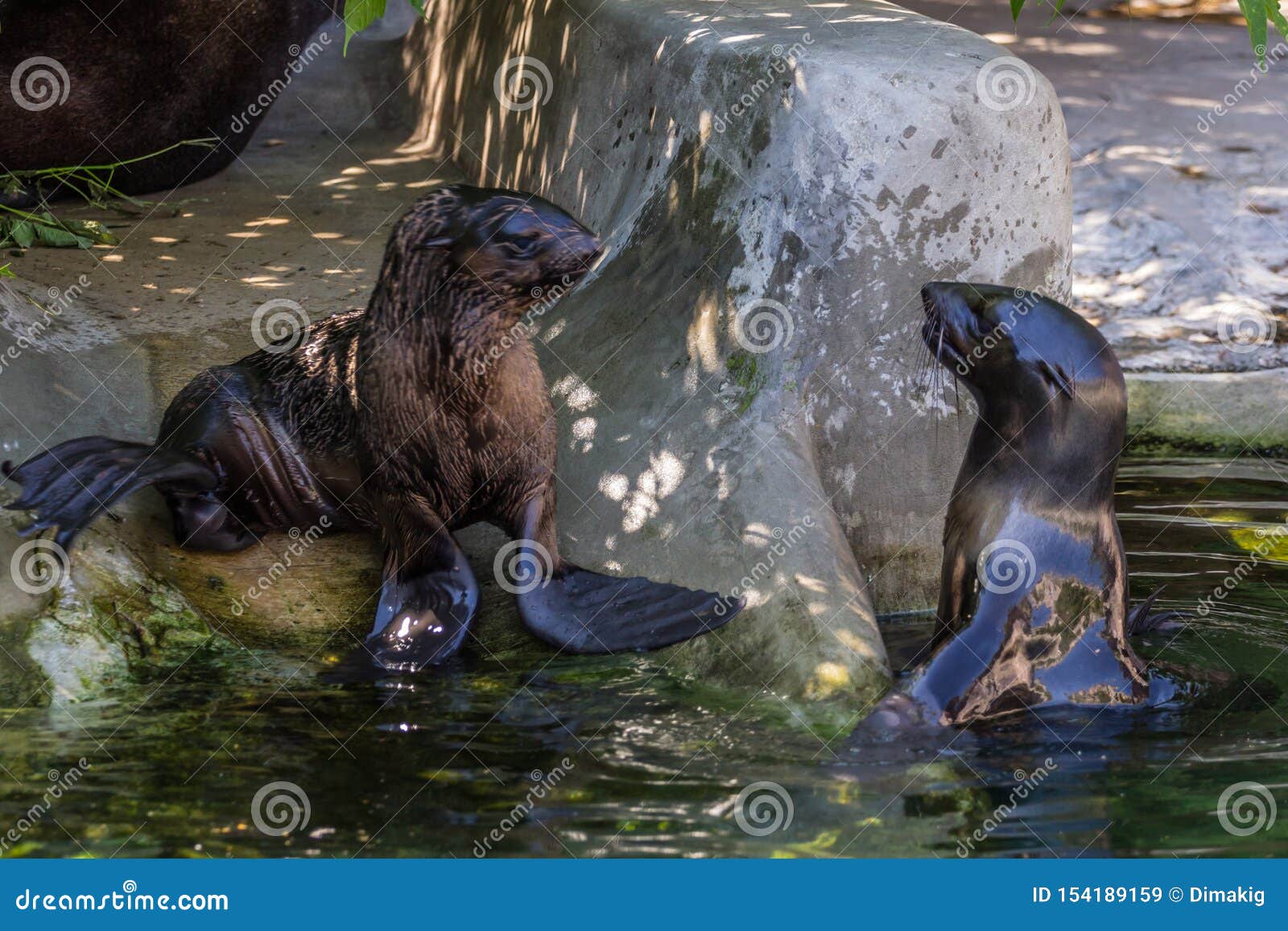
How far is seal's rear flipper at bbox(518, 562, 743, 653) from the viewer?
462 cm

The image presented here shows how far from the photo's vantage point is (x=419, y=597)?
4.75 meters

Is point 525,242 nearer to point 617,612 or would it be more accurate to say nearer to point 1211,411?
point 617,612

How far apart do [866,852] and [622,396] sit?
2336 mm

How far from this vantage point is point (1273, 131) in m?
9.35

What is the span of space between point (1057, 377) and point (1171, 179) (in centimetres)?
528

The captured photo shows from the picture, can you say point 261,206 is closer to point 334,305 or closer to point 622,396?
point 334,305

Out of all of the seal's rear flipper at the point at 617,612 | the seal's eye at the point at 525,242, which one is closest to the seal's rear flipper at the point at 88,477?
the seal's rear flipper at the point at 617,612

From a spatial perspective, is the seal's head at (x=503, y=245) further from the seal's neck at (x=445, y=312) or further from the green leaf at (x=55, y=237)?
the green leaf at (x=55, y=237)

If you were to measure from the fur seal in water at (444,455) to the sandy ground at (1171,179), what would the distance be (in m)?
4.14

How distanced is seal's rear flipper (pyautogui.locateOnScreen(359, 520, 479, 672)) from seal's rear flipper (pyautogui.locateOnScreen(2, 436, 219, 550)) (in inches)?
30.8

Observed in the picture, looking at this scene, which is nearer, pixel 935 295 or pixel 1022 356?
pixel 1022 356

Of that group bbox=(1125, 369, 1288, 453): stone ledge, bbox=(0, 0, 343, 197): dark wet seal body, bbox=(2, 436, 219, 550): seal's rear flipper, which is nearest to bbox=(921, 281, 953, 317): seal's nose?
bbox=(2, 436, 219, 550): seal's rear flipper

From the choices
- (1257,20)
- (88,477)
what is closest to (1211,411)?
(1257,20)

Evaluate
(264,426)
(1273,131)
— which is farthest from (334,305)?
(1273,131)
